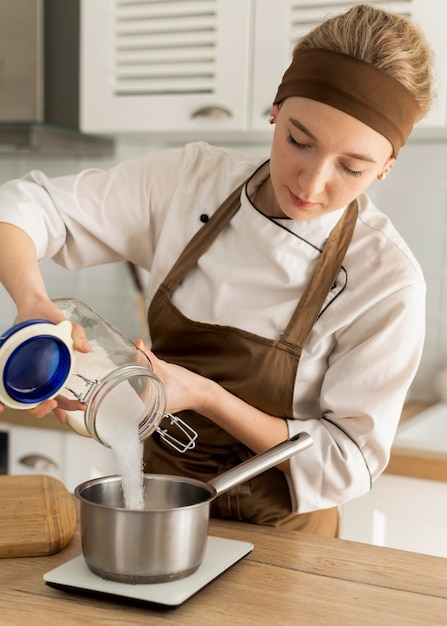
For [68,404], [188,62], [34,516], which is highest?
[188,62]

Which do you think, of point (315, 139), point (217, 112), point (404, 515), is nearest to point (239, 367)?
point (315, 139)

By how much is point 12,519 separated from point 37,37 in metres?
1.72

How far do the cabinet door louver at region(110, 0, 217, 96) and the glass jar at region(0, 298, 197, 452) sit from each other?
53.8 inches

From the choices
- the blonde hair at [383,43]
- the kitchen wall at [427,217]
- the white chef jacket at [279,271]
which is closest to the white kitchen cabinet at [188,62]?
the kitchen wall at [427,217]

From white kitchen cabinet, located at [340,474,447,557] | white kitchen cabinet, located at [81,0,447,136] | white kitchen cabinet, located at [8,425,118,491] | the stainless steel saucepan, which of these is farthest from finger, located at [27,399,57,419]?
white kitchen cabinet, located at [81,0,447,136]

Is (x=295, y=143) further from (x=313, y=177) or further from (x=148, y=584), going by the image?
(x=148, y=584)

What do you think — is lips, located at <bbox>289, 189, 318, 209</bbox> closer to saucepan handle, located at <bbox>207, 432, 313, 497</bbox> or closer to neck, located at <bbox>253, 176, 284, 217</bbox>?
neck, located at <bbox>253, 176, 284, 217</bbox>

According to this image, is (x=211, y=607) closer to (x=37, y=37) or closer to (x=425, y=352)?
(x=425, y=352)

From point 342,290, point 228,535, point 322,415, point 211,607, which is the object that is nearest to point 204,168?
point 342,290

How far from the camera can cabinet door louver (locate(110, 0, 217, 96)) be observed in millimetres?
2256

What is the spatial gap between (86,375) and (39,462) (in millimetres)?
1421

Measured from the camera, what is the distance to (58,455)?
2295 mm

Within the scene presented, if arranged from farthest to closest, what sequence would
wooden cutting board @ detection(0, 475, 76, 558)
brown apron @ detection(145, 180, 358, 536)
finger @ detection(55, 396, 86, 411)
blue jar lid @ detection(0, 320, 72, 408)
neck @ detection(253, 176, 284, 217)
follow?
neck @ detection(253, 176, 284, 217)
brown apron @ detection(145, 180, 358, 536)
wooden cutting board @ detection(0, 475, 76, 558)
finger @ detection(55, 396, 86, 411)
blue jar lid @ detection(0, 320, 72, 408)

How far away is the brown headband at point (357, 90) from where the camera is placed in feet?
A: 3.87
